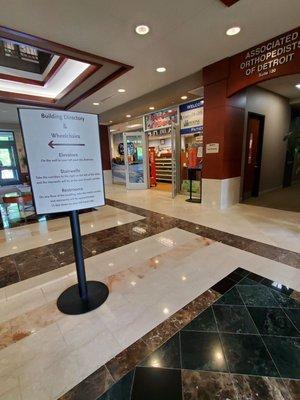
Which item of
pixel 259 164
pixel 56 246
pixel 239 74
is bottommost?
pixel 56 246

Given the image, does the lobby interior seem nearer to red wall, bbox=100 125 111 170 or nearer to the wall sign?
the wall sign

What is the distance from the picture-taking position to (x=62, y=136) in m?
1.67

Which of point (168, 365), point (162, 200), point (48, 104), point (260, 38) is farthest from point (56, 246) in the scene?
point (48, 104)

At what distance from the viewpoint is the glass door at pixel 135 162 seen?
8.38 metres

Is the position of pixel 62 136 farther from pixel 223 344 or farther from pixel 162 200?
pixel 162 200

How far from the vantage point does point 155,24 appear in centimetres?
309

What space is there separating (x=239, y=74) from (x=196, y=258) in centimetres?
378

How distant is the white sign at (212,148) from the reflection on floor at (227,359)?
3492 millimetres

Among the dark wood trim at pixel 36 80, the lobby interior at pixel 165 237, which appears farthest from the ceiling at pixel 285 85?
the dark wood trim at pixel 36 80

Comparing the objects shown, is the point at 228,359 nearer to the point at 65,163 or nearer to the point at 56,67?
the point at 65,163

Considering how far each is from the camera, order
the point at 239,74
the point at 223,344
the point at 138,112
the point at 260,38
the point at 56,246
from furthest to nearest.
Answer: the point at 138,112
the point at 239,74
the point at 260,38
the point at 56,246
the point at 223,344

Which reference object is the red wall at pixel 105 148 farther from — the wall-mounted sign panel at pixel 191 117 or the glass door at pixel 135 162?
the wall-mounted sign panel at pixel 191 117

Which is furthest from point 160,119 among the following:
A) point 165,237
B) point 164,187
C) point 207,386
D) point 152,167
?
point 207,386

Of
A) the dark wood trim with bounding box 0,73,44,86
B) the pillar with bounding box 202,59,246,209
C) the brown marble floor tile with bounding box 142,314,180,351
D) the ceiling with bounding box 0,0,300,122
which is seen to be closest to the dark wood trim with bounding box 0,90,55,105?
the dark wood trim with bounding box 0,73,44,86
